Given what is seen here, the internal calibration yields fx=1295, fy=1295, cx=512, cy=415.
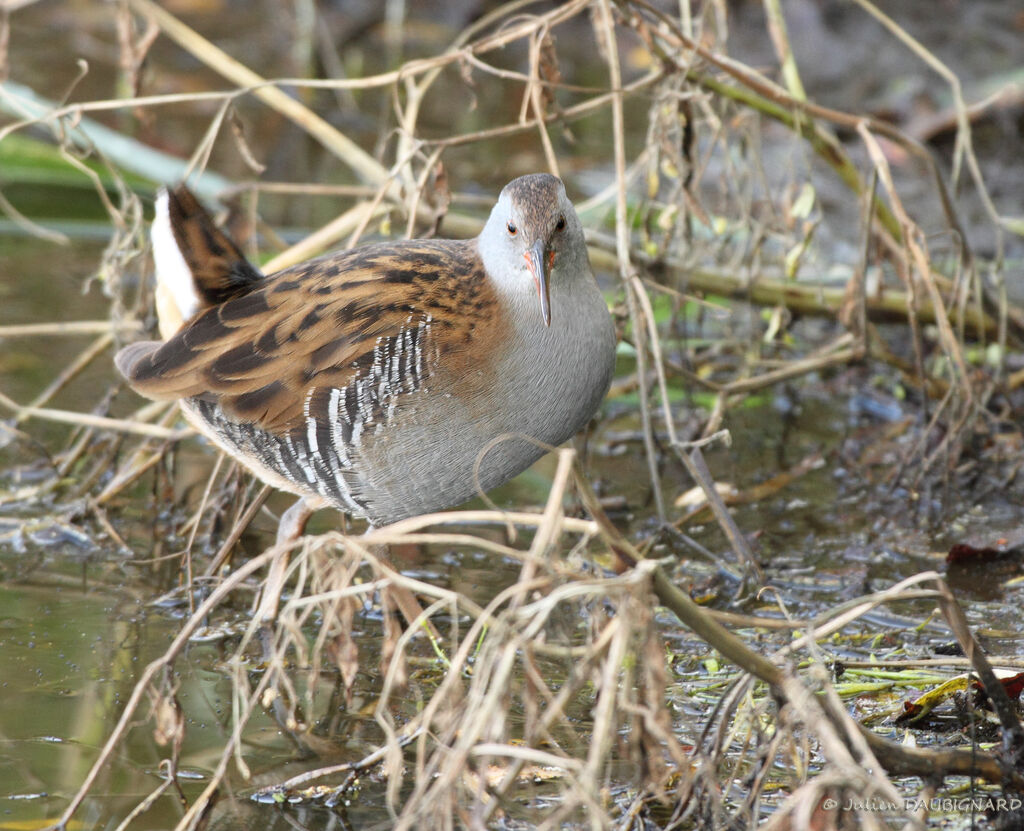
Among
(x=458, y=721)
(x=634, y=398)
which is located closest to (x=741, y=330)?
(x=634, y=398)

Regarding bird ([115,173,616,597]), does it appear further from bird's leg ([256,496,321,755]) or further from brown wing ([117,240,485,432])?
bird's leg ([256,496,321,755])

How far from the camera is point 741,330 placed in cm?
511

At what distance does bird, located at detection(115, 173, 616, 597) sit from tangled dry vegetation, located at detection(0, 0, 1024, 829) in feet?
0.82

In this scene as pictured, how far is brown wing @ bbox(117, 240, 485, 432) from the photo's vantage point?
3.00 metres

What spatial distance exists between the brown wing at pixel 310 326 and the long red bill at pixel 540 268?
15 cm

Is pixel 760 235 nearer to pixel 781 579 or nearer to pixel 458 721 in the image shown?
pixel 781 579

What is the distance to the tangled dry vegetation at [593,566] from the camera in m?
1.89
